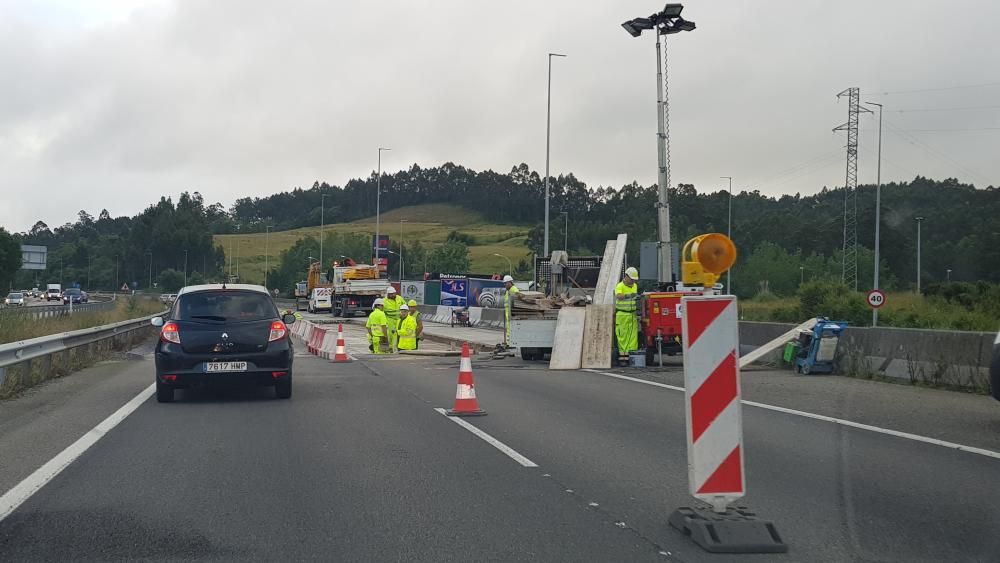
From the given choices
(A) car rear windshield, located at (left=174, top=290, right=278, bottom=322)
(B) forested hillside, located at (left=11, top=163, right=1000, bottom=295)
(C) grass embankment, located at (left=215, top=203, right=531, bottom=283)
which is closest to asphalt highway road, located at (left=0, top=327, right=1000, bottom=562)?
(A) car rear windshield, located at (left=174, top=290, right=278, bottom=322)

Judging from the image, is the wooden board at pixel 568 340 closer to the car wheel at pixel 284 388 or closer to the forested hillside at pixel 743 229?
the car wheel at pixel 284 388

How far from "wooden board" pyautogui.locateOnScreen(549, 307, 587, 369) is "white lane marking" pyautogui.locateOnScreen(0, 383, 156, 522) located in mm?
9512

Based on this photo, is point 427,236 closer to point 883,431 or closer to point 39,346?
point 39,346

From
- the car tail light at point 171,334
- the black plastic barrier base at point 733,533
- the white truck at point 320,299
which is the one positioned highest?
the car tail light at point 171,334

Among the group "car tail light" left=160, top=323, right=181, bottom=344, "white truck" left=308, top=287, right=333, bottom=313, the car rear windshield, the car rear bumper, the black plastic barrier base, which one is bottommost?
"white truck" left=308, top=287, right=333, bottom=313

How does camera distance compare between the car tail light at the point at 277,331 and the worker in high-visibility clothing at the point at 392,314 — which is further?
the worker in high-visibility clothing at the point at 392,314

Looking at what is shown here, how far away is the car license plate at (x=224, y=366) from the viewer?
12688mm

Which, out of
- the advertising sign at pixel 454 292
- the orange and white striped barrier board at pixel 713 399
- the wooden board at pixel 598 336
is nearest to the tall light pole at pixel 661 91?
the wooden board at pixel 598 336

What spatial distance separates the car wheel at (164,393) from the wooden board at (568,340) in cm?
868

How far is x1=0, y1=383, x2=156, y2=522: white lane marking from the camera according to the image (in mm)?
6980

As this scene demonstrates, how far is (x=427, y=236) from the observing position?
507ft

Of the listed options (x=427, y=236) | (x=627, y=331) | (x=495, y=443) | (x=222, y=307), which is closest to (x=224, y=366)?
(x=222, y=307)

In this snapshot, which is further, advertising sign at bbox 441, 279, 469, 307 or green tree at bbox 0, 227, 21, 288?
green tree at bbox 0, 227, 21, 288

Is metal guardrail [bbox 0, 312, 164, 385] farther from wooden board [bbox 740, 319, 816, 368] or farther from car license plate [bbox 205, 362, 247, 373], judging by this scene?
wooden board [bbox 740, 319, 816, 368]
